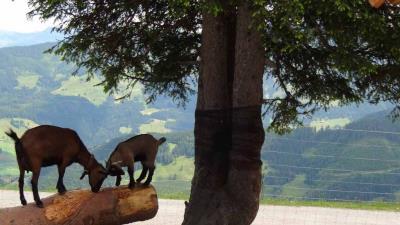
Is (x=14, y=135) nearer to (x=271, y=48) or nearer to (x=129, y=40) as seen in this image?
(x=129, y=40)

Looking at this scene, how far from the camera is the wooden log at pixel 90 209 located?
809 centimetres

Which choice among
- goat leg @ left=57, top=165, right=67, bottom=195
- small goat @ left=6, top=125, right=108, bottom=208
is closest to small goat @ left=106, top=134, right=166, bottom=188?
small goat @ left=6, top=125, right=108, bottom=208

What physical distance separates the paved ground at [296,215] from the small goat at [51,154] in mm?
3747

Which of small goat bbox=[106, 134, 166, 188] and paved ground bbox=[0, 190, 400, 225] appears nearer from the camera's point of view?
small goat bbox=[106, 134, 166, 188]

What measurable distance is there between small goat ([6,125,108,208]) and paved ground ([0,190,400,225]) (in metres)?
3.75

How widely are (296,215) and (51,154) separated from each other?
7848 millimetres

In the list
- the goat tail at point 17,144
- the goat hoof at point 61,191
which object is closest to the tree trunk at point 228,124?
the goat hoof at point 61,191

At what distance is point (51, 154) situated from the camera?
8031 mm

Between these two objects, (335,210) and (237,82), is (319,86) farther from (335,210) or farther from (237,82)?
(335,210)

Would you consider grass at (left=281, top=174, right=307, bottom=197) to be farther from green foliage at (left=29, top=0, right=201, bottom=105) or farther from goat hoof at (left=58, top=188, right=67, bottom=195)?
goat hoof at (left=58, top=188, right=67, bottom=195)

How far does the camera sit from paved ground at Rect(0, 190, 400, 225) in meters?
12.9

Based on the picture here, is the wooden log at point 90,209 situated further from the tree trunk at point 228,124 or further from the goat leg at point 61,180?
the tree trunk at point 228,124

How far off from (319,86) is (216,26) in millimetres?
1804

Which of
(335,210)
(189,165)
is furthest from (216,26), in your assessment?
(189,165)
